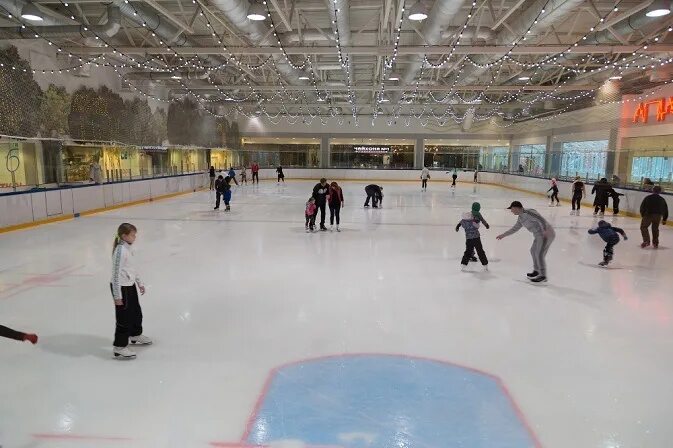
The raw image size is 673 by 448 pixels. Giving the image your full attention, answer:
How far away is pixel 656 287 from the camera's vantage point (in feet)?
19.2

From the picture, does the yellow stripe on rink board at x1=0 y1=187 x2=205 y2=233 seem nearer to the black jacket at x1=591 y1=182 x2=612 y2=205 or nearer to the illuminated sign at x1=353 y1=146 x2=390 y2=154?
the black jacket at x1=591 y1=182 x2=612 y2=205

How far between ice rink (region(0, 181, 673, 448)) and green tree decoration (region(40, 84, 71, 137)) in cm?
723

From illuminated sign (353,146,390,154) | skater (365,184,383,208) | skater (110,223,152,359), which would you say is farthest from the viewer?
illuminated sign (353,146,390,154)

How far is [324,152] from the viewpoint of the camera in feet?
108

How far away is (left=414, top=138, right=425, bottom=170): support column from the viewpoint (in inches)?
1288

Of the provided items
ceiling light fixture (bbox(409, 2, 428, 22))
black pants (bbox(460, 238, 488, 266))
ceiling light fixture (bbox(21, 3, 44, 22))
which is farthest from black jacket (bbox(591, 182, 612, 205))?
ceiling light fixture (bbox(21, 3, 44, 22))

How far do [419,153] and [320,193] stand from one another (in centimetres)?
2458

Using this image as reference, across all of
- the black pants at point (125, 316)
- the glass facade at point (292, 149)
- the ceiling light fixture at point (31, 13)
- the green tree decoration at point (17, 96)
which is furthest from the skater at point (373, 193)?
the glass facade at point (292, 149)

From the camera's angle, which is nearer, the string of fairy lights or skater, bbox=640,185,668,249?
skater, bbox=640,185,668,249

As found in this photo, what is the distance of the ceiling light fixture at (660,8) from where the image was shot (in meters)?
8.25

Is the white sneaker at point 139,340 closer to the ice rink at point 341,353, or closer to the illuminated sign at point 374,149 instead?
the ice rink at point 341,353

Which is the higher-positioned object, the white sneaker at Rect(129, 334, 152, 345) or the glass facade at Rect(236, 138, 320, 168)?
the glass facade at Rect(236, 138, 320, 168)

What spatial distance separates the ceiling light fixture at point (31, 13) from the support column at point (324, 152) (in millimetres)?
23635

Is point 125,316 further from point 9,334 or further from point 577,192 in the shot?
point 577,192
